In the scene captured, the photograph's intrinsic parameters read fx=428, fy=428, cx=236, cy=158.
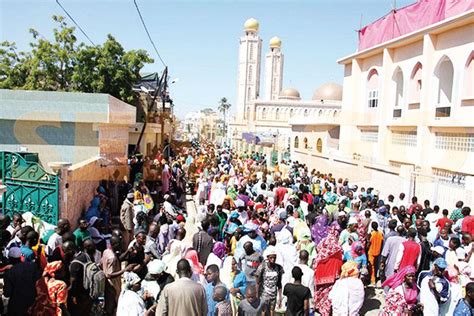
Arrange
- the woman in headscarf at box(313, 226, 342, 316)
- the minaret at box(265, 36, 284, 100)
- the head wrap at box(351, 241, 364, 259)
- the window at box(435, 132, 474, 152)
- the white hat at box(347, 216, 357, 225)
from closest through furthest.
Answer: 1. the woman in headscarf at box(313, 226, 342, 316)
2. the head wrap at box(351, 241, 364, 259)
3. the white hat at box(347, 216, 357, 225)
4. the window at box(435, 132, 474, 152)
5. the minaret at box(265, 36, 284, 100)

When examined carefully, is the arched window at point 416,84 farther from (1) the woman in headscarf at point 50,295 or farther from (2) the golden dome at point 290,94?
(2) the golden dome at point 290,94

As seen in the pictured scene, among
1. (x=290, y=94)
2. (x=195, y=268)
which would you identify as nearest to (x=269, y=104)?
(x=290, y=94)

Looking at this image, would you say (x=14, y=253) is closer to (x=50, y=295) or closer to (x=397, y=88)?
(x=50, y=295)

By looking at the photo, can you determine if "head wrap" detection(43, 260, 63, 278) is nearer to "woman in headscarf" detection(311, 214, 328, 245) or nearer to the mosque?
"woman in headscarf" detection(311, 214, 328, 245)

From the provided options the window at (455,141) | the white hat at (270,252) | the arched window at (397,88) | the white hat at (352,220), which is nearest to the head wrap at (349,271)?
the white hat at (270,252)

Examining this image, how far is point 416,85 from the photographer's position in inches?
770

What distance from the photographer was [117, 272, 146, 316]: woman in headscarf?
407cm

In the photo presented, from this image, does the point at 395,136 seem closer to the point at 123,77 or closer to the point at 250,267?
the point at 123,77

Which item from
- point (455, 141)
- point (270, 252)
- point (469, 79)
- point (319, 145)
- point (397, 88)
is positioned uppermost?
point (397, 88)

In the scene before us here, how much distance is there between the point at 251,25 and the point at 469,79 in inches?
2419

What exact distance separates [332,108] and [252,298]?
62.2m

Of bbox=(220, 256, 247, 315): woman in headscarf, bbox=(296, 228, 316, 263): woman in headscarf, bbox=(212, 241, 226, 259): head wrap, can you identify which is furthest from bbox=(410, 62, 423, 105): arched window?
bbox=(220, 256, 247, 315): woman in headscarf

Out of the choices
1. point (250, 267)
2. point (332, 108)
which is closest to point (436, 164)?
point (250, 267)

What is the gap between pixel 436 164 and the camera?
666 inches
